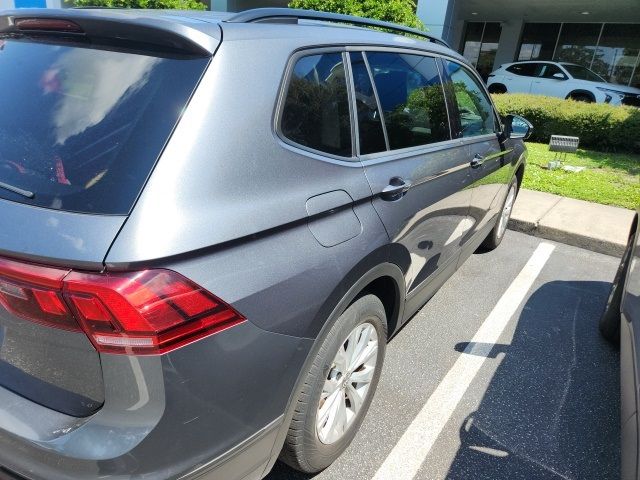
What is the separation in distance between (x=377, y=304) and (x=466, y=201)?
1367mm

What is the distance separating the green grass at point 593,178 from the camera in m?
6.65

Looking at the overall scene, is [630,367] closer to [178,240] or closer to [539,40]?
[178,240]

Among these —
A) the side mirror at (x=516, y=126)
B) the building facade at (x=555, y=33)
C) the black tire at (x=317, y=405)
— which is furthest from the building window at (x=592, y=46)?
the black tire at (x=317, y=405)

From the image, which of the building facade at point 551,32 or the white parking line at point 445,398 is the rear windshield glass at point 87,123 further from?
the building facade at point 551,32

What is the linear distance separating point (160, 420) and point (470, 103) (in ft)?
10.2

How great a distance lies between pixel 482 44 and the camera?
21.6m

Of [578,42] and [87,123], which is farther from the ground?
[578,42]

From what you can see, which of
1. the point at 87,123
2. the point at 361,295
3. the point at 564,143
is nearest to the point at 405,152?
the point at 361,295

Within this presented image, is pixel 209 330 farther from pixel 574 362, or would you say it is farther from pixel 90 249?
pixel 574 362

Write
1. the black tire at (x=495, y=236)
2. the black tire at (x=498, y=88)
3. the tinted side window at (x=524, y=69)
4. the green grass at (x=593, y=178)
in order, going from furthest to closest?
the black tire at (x=498, y=88) < the tinted side window at (x=524, y=69) < the green grass at (x=593, y=178) < the black tire at (x=495, y=236)

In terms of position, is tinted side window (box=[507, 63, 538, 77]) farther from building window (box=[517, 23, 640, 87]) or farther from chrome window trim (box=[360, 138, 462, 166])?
chrome window trim (box=[360, 138, 462, 166])

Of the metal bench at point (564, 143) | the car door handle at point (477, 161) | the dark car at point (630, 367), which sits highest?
the car door handle at point (477, 161)

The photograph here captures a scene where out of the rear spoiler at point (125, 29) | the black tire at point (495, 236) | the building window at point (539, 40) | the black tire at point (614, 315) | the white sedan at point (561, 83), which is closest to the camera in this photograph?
the rear spoiler at point (125, 29)

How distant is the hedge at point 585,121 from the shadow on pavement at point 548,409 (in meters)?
7.54
